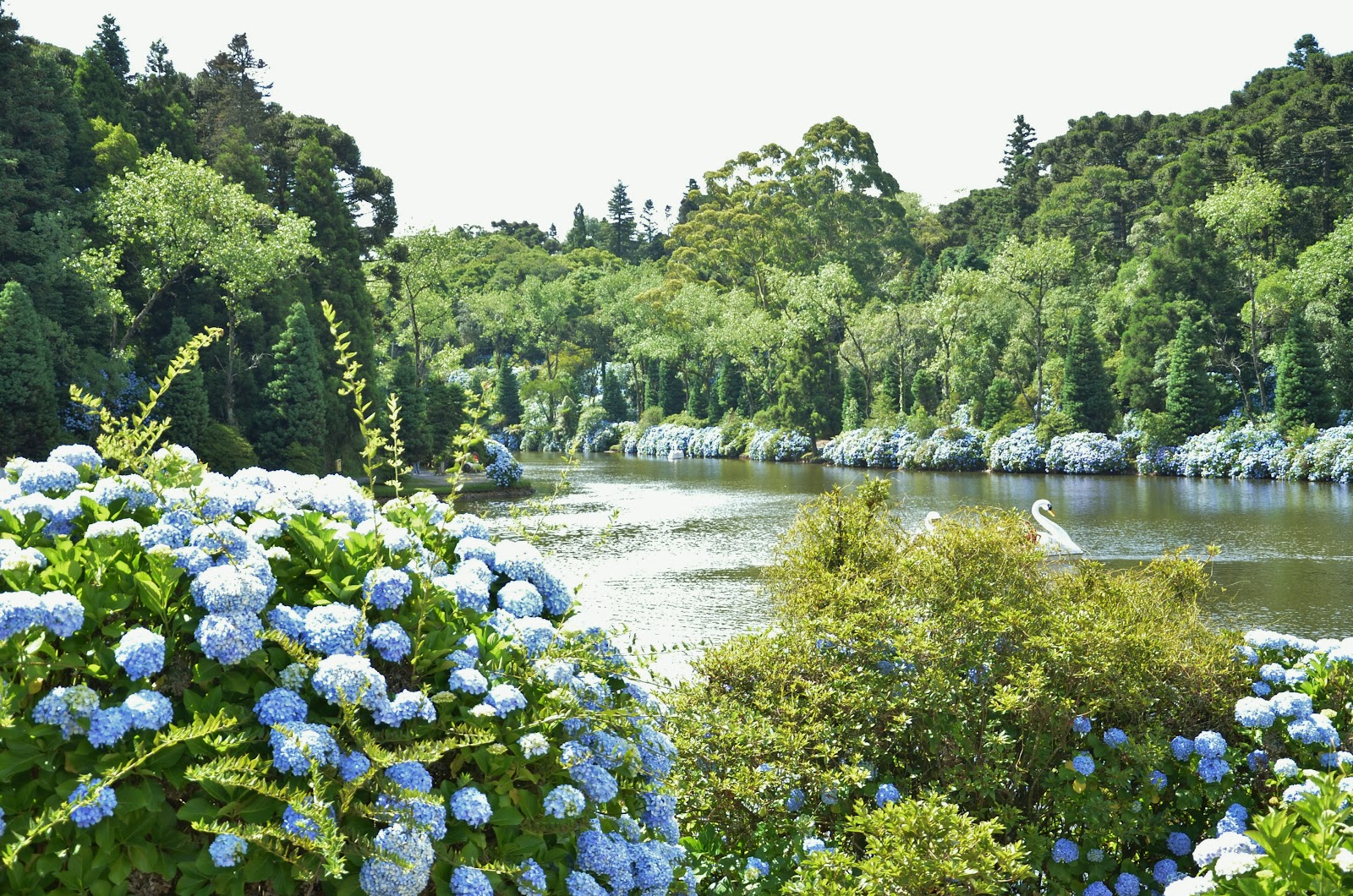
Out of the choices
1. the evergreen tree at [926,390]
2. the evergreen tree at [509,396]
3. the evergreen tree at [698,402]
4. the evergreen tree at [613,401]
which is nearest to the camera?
the evergreen tree at [926,390]

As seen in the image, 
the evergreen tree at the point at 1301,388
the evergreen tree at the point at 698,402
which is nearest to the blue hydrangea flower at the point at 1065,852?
the evergreen tree at the point at 1301,388

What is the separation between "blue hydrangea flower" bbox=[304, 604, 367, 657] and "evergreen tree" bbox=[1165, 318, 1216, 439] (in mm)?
35232

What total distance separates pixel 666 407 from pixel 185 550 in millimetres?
59016

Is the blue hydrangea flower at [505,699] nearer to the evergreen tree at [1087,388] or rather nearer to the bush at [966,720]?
the bush at [966,720]

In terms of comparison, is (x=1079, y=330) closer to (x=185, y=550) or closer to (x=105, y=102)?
(x=105, y=102)

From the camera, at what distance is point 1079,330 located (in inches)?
1470

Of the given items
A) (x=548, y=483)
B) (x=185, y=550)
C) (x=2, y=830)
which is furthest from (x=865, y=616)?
(x=548, y=483)

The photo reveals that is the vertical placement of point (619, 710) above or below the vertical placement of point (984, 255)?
below

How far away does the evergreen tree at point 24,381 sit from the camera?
19281 mm

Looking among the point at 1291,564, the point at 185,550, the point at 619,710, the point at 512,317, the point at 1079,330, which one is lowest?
the point at 1291,564

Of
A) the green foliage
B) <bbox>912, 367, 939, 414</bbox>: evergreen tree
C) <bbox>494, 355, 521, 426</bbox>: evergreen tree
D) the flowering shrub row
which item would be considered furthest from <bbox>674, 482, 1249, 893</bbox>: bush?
<bbox>494, 355, 521, 426</bbox>: evergreen tree

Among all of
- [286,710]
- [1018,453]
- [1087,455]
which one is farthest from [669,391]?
[286,710]

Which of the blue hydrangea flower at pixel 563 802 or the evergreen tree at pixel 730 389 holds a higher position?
the evergreen tree at pixel 730 389

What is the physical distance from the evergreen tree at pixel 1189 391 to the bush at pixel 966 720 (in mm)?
32111
